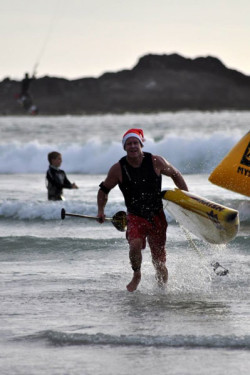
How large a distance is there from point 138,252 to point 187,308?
0.72m

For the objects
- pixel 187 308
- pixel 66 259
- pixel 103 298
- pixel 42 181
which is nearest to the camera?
pixel 187 308

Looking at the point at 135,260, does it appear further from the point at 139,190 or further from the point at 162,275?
the point at 139,190

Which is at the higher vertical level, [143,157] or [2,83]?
[2,83]

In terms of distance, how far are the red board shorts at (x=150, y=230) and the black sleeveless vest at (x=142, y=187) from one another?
45 millimetres

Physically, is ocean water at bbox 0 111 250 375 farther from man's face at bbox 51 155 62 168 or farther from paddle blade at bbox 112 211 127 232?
man's face at bbox 51 155 62 168

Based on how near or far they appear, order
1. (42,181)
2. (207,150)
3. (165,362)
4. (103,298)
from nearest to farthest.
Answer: (165,362)
(103,298)
(42,181)
(207,150)

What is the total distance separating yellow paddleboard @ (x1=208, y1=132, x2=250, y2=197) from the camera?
340 inches

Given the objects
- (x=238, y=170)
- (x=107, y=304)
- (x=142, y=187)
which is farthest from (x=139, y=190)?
(x=238, y=170)

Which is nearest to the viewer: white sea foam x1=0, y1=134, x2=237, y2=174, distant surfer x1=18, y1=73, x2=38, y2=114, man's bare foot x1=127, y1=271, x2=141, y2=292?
man's bare foot x1=127, y1=271, x2=141, y2=292

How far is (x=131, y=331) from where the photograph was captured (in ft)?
17.4

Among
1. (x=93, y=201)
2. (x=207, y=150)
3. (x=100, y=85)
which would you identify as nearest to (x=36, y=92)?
(x=100, y=85)

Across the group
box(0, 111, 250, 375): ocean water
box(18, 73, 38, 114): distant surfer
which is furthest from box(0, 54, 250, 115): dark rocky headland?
box(0, 111, 250, 375): ocean water

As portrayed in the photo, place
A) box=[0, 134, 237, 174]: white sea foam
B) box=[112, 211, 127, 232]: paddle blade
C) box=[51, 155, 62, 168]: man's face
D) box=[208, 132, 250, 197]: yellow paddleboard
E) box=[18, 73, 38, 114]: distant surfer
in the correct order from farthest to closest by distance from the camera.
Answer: box=[18, 73, 38, 114]: distant surfer < box=[0, 134, 237, 174]: white sea foam < box=[51, 155, 62, 168]: man's face < box=[208, 132, 250, 197]: yellow paddleboard < box=[112, 211, 127, 232]: paddle blade

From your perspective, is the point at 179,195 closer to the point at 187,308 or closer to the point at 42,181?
the point at 187,308
